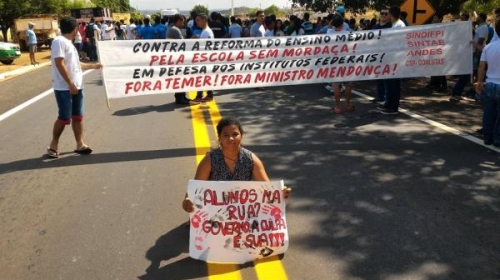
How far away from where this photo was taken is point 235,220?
3414 millimetres

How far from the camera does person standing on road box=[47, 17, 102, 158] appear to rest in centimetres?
565

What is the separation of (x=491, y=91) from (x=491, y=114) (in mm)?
315

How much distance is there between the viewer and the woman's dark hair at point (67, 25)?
5.65 meters

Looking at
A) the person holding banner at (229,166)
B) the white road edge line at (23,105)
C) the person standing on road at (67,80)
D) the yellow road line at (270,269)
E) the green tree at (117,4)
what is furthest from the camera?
the green tree at (117,4)

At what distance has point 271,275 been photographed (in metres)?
3.22

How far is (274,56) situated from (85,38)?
1720cm

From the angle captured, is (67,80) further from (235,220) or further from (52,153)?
(235,220)

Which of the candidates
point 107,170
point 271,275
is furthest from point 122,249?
point 107,170

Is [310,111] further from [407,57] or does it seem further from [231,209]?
[231,209]

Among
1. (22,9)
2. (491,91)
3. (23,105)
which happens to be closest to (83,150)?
(23,105)

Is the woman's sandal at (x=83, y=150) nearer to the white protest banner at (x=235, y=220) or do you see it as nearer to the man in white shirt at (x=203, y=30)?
the white protest banner at (x=235, y=220)

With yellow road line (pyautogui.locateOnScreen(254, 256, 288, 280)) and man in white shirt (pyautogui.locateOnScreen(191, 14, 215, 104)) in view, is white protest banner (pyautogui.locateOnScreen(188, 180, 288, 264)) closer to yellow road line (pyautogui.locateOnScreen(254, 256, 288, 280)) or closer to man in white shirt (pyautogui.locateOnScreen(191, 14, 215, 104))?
yellow road line (pyautogui.locateOnScreen(254, 256, 288, 280))

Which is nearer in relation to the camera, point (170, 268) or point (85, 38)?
point (170, 268)

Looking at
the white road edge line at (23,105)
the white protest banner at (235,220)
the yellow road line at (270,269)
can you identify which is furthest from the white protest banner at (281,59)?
the white road edge line at (23,105)
